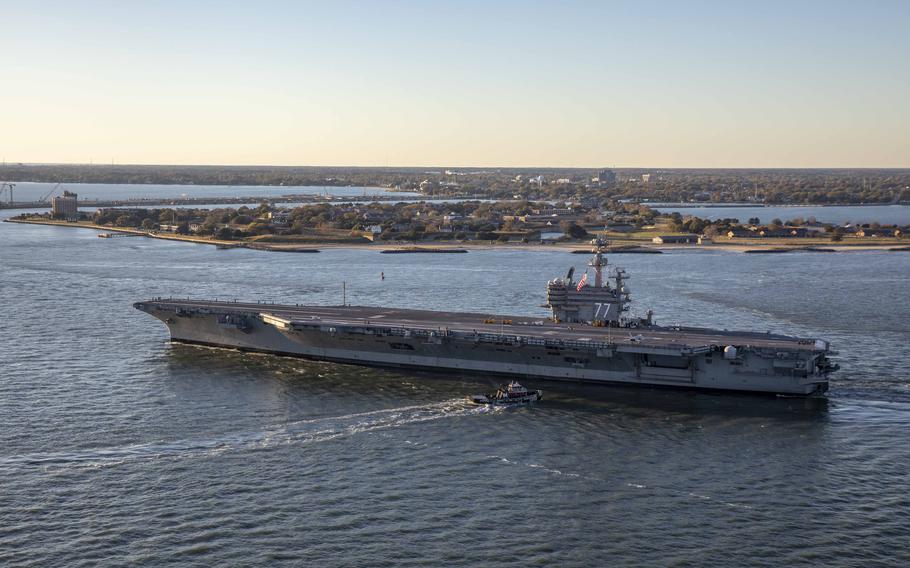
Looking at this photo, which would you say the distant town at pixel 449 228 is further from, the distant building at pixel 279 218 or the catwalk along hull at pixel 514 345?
the catwalk along hull at pixel 514 345

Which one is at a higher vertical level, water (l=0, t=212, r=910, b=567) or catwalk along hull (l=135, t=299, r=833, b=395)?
catwalk along hull (l=135, t=299, r=833, b=395)

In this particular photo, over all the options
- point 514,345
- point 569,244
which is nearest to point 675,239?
point 569,244

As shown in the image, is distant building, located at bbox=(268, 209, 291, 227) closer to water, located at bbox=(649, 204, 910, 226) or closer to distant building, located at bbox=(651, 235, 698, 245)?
distant building, located at bbox=(651, 235, 698, 245)

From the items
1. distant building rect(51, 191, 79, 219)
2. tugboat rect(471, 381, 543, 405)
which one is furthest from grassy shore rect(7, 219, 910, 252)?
tugboat rect(471, 381, 543, 405)

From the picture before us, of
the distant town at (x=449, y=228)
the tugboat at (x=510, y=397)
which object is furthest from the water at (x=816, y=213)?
the tugboat at (x=510, y=397)

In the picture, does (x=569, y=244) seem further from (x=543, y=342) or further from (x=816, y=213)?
(x=816, y=213)
